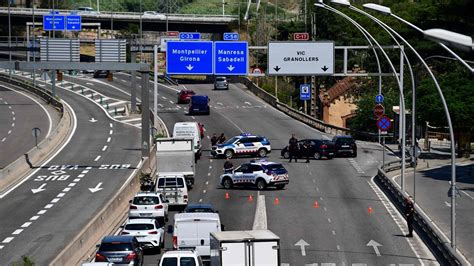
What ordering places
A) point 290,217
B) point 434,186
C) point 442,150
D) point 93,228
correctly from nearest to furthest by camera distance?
point 93,228 → point 290,217 → point 434,186 → point 442,150

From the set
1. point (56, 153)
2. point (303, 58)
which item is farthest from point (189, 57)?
point (56, 153)

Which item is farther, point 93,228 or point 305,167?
point 305,167

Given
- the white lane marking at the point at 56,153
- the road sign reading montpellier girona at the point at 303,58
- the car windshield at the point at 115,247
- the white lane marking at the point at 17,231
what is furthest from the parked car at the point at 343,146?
the car windshield at the point at 115,247

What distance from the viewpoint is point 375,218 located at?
46281mm

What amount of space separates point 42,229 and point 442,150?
145 ft

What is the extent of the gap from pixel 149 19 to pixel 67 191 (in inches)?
4159

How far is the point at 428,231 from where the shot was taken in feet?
131

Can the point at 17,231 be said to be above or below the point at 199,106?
below

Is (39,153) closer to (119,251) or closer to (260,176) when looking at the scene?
(260,176)

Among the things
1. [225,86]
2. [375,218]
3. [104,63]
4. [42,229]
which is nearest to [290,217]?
[375,218]

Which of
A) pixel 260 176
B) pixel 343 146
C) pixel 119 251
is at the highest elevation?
pixel 119 251

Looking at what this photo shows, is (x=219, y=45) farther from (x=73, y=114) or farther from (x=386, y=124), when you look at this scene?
(x=73, y=114)

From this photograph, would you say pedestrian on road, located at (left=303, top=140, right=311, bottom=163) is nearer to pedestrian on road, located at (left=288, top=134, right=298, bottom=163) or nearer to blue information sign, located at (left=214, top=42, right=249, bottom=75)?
pedestrian on road, located at (left=288, top=134, right=298, bottom=163)

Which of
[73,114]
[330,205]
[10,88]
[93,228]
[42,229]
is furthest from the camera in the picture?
[10,88]
